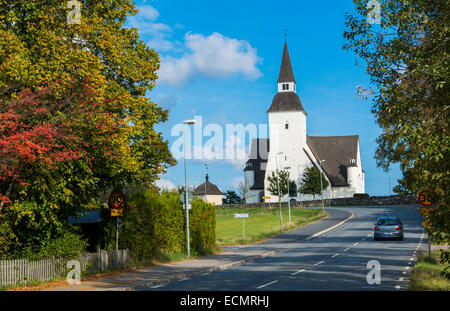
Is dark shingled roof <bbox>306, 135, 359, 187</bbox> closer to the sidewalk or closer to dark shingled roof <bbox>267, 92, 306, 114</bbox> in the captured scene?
dark shingled roof <bbox>267, 92, 306, 114</bbox>

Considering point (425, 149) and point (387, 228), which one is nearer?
point (425, 149)

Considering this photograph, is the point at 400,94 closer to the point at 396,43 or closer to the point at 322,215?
the point at 396,43

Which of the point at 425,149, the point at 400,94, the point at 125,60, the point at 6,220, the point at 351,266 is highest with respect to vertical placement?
the point at 125,60

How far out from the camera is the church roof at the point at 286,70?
10431cm

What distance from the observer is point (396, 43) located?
39.9ft

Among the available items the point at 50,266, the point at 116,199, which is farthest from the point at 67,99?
the point at 50,266

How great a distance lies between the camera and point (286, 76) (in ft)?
342

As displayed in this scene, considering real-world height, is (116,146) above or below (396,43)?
below

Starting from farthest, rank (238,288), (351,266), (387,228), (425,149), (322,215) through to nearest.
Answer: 1. (322,215)
2. (387,228)
3. (351,266)
4. (238,288)
5. (425,149)

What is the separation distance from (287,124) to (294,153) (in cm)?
606

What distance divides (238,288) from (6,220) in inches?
330

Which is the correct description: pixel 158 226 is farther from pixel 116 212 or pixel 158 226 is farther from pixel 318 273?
pixel 318 273
